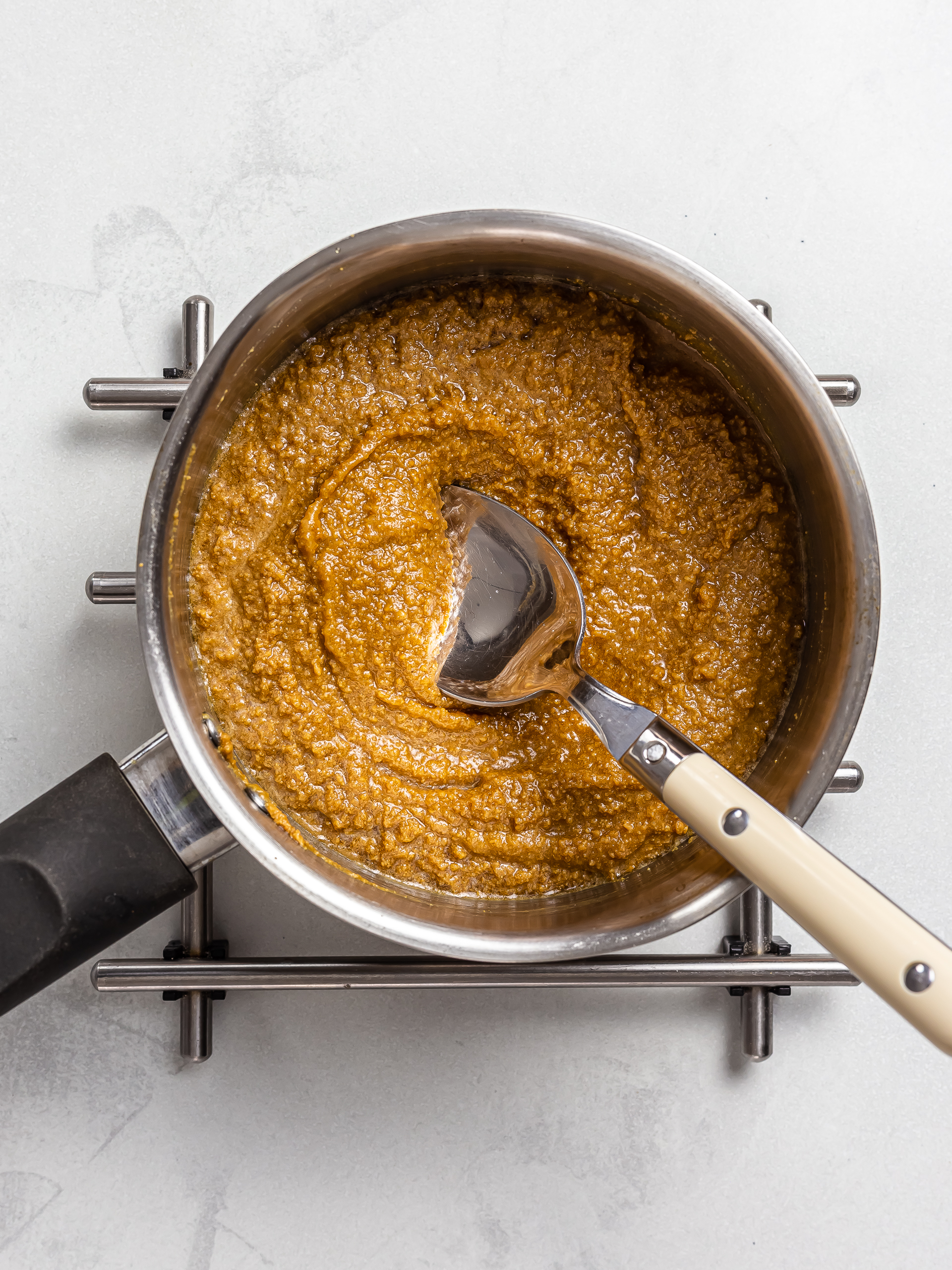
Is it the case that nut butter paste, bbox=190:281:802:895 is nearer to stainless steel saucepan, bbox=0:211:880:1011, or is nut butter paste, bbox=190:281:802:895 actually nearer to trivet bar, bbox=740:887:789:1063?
stainless steel saucepan, bbox=0:211:880:1011

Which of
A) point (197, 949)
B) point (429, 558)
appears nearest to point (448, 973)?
point (197, 949)

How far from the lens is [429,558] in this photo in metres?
1.26

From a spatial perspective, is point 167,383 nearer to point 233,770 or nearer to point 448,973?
point 233,770

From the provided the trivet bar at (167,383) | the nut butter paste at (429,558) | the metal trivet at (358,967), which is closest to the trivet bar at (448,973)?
the metal trivet at (358,967)

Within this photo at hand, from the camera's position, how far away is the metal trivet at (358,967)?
129 cm

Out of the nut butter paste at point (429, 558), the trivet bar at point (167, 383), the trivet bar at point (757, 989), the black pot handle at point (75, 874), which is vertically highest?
the trivet bar at point (167, 383)

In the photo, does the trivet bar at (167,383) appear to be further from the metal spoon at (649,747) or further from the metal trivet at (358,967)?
the metal spoon at (649,747)

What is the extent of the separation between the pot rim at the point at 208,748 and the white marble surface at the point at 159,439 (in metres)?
0.34

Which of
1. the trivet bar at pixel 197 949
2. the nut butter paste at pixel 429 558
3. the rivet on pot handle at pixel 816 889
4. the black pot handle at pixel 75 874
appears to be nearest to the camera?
the rivet on pot handle at pixel 816 889

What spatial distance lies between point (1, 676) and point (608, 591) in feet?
2.98

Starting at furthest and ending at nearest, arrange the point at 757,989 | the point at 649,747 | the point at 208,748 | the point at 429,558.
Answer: the point at 757,989 → the point at 429,558 → the point at 208,748 → the point at 649,747

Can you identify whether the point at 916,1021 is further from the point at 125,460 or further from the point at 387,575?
the point at 125,460

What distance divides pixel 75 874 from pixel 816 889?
795 mm

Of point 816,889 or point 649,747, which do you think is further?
point 649,747
